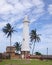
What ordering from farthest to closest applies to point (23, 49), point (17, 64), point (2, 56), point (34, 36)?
point (34, 36), point (23, 49), point (2, 56), point (17, 64)

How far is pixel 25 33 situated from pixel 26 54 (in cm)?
745

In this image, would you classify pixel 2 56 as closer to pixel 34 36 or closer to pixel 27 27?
pixel 27 27

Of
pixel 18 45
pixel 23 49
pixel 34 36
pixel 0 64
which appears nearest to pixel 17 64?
pixel 0 64

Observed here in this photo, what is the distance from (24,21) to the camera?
252 ft

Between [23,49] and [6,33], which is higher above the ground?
[6,33]

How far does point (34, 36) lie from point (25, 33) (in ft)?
53.4

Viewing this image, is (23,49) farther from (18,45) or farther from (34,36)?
(18,45)

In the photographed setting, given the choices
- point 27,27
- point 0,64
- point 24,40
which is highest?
point 27,27

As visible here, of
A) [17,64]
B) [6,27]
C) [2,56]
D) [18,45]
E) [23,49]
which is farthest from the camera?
[18,45]

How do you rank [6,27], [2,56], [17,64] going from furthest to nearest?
1. [6,27]
2. [2,56]
3. [17,64]

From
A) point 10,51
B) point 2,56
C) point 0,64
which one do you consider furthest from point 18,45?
point 0,64

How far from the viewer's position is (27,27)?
76.6 m

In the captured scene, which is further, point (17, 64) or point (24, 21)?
point (24, 21)


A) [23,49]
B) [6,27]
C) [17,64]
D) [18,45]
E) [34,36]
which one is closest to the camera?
[17,64]
